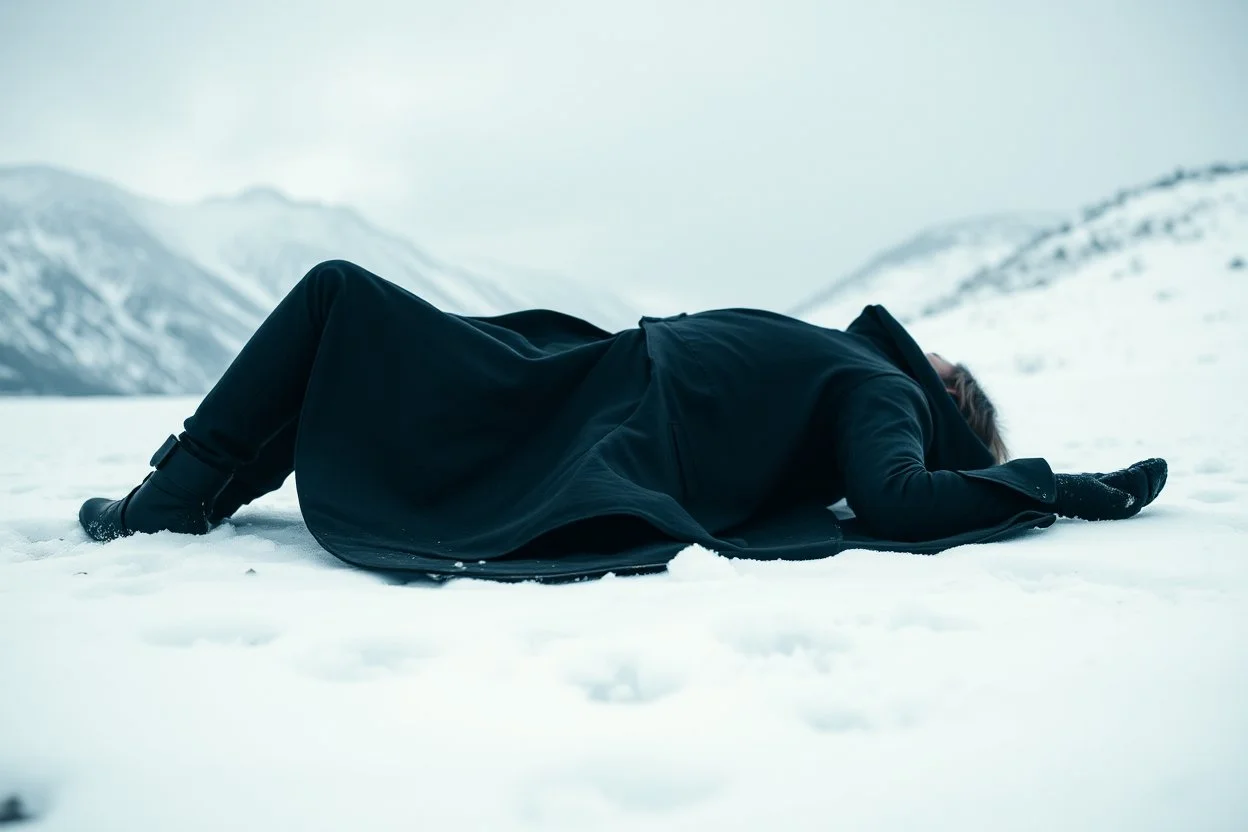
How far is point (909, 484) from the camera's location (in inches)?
72.1

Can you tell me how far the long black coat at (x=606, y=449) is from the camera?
5.53 ft

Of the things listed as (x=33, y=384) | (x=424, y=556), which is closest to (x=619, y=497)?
(x=424, y=556)

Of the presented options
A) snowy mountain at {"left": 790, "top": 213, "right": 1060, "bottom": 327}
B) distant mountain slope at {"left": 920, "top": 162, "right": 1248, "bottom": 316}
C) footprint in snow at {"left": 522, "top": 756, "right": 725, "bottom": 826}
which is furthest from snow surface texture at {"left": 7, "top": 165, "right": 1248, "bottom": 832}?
snowy mountain at {"left": 790, "top": 213, "right": 1060, "bottom": 327}

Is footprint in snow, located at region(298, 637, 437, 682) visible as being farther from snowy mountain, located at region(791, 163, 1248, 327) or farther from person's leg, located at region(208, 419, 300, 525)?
snowy mountain, located at region(791, 163, 1248, 327)

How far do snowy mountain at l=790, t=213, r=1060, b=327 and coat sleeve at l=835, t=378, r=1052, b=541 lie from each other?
20.1m

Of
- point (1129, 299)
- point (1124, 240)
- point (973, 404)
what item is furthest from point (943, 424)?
point (1124, 240)

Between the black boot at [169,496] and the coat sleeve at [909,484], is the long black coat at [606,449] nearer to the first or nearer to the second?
the coat sleeve at [909,484]

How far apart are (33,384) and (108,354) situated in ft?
15.5

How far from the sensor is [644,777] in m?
0.82

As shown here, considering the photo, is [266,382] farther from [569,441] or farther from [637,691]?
[637,691]

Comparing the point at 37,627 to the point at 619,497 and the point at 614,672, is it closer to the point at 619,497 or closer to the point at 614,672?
the point at 614,672

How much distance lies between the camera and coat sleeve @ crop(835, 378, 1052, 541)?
6.03 ft

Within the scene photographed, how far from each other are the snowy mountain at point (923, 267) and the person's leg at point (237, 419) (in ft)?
67.6

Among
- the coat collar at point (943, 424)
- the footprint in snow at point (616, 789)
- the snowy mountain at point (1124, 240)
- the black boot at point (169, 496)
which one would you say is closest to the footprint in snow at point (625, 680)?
the footprint in snow at point (616, 789)
